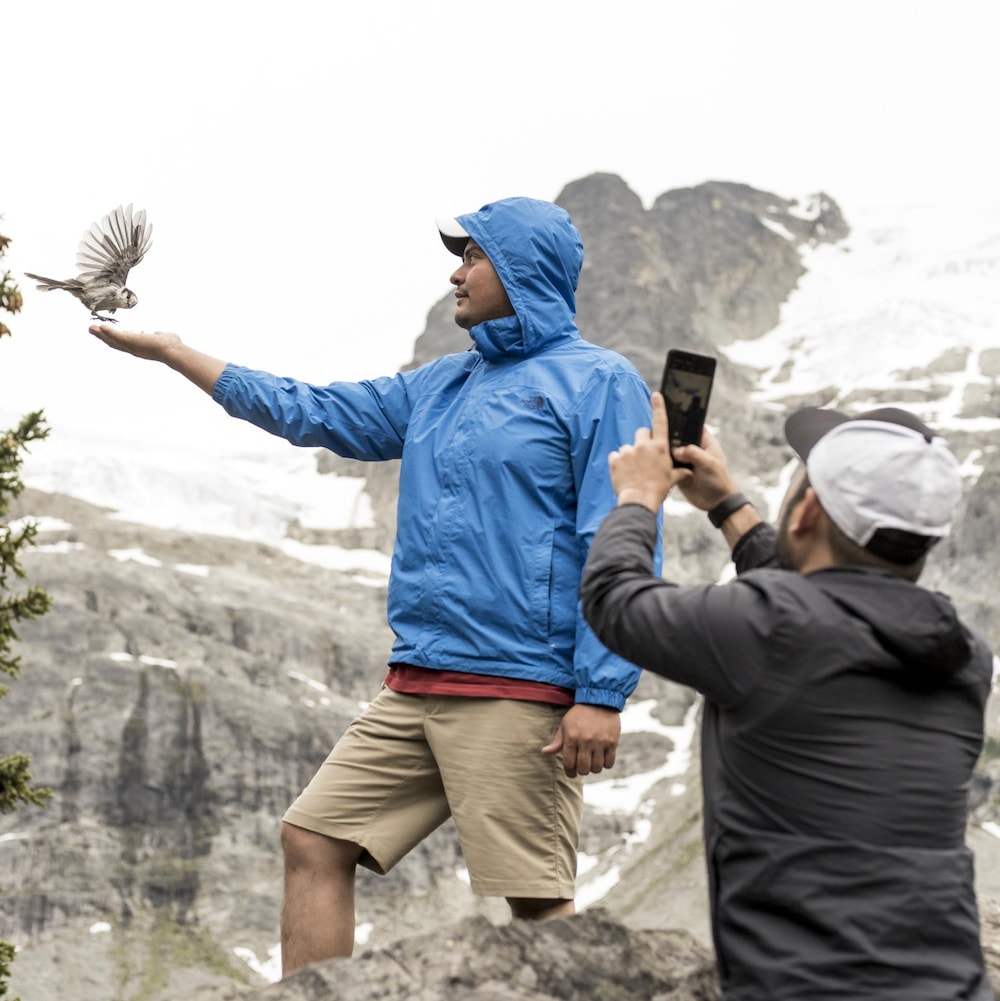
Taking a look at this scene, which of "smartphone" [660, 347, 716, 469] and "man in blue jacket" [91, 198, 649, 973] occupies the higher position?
"smartphone" [660, 347, 716, 469]

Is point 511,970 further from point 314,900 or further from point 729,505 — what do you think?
point 729,505

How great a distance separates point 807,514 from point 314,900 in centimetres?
323

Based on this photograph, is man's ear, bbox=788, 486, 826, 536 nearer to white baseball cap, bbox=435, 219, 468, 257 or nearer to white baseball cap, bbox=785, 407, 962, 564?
white baseball cap, bbox=785, 407, 962, 564

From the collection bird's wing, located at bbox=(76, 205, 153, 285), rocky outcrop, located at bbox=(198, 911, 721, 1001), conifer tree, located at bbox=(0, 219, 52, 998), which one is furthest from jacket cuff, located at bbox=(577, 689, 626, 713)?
conifer tree, located at bbox=(0, 219, 52, 998)

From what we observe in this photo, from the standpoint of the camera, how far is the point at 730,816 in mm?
4195

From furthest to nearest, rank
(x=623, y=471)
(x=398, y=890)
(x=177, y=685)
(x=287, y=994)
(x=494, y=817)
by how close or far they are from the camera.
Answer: (x=177, y=685) < (x=398, y=890) < (x=494, y=817) < (x=287, y=994) < (x=623, y=471)

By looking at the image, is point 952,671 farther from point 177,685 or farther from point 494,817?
point 177,685

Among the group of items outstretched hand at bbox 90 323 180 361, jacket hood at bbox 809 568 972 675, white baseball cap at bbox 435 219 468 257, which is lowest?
jacket hood at bbox 809 568 972 675

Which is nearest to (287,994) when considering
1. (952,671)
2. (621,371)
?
(952,671)

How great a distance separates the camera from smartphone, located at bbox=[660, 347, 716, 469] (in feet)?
16.0

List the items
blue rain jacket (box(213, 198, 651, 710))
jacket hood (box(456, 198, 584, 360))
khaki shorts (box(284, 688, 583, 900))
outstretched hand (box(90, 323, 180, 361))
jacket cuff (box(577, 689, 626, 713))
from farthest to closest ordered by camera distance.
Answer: outstretched hand (box(90, 323, 180, 361)), jacket hood (box(456, 198, 584, 360)), blue rain jacket (box(213, 198, 651, 710)), khaki shorts (box(284, 688, 583, 900)), jacket cuff (box(577, 689, 626, 713))

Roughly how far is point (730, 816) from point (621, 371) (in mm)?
3040

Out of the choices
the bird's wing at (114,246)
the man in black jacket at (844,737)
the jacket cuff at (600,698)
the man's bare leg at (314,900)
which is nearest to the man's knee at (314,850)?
the man's bare leg at (314,900)

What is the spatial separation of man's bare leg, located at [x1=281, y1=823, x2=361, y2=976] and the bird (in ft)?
9.46
